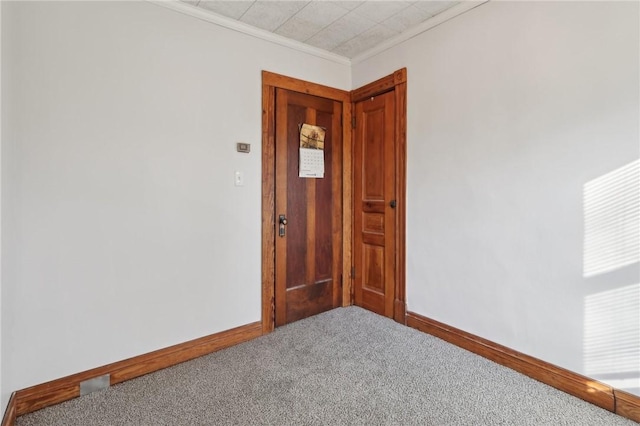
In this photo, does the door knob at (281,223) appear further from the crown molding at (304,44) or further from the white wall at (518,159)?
the crown molding at (304,44)

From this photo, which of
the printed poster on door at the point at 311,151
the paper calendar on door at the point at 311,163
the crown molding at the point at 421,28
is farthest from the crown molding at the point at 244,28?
the paper calendar on door at the point at 311,163

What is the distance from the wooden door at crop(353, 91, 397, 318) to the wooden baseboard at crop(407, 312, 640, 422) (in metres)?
0.57

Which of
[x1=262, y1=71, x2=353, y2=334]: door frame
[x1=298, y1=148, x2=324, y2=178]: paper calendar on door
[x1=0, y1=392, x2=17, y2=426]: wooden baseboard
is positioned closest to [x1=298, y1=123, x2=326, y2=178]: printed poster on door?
[x1=298, y1=148, x2=324, y2=178]: paper calendar on door

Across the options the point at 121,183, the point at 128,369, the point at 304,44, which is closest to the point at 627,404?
the point at 128,369

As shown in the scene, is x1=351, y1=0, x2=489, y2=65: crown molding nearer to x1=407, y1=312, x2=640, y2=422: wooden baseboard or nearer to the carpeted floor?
x1=407, y1=312, x2=640, y2=422: wooden baseboard

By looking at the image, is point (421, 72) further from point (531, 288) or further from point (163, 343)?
point (163, 343)

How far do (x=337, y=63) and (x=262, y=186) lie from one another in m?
1.46

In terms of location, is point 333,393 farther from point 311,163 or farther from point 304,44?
point 304,44

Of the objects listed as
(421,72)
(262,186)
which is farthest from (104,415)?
(421,72)

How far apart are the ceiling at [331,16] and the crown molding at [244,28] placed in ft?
0.09

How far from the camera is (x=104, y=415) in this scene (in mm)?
1719

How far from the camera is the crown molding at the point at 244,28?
7.27ft

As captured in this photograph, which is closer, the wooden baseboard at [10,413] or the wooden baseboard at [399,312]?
the wooden baseboard at [10,413]

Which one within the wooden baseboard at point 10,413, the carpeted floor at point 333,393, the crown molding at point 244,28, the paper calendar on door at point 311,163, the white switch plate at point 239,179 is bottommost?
the carpeted floor at point 333,393
